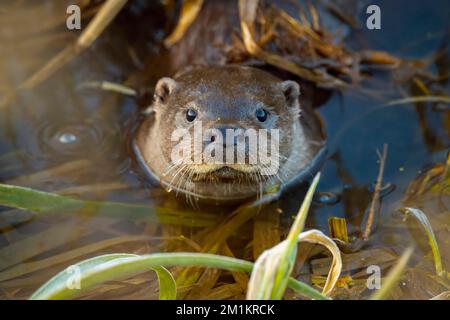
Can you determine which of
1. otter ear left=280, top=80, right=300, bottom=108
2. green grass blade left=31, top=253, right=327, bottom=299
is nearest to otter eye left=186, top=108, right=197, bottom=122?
otter ear left=280, top=80, right=300, bottom=108

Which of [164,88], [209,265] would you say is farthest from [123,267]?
[164,88]

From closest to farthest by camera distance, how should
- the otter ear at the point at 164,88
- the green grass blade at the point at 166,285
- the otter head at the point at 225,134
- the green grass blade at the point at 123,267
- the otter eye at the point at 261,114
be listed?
the green grass blade at the point at 123,267 < the green grass blade at the point at 166,285 < the otter head at the point at 225,134 < the otter eye at the point at 261,114 < the otter ear at the point at 164,88

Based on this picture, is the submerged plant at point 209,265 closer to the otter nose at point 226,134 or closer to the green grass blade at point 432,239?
the otter nose at point 226,134

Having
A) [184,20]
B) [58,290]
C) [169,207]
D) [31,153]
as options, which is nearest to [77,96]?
[31,153]

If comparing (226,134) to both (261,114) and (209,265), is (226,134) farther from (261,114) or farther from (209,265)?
(209,265)

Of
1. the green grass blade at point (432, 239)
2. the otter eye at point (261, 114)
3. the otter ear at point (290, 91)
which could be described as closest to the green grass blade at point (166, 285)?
the otter eye at point (261, 114)

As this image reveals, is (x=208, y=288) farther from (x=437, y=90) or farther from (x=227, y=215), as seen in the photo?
(x=437, y=90)
